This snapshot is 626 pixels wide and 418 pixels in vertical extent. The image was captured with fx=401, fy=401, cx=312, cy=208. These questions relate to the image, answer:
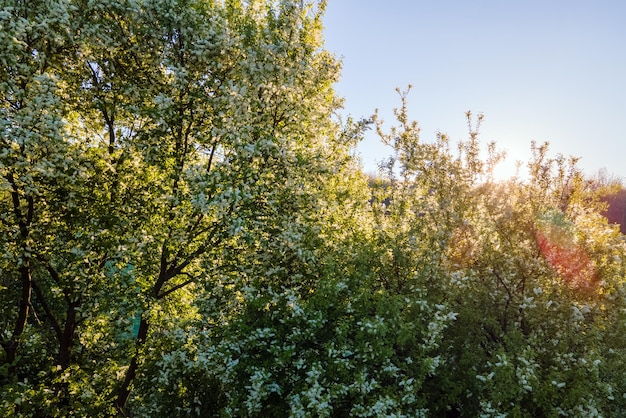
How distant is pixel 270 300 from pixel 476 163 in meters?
8.53

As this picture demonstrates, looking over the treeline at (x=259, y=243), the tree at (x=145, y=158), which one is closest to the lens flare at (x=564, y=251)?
the treeline at (x=259, y=243)

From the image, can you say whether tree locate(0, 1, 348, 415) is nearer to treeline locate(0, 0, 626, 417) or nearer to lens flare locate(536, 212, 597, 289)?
treeline locate(0, 0, 626, 417)

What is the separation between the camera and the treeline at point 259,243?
9703 millimetres

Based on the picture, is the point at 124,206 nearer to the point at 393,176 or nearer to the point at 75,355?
the point at 75,355

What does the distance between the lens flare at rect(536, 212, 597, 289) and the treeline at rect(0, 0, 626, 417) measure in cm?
6

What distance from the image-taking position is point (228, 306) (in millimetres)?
12094

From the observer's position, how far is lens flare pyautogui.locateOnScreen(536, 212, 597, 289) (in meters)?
10.3

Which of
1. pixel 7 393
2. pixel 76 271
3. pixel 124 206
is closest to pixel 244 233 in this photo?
pixel 124 206

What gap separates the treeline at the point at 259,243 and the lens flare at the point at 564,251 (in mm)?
60

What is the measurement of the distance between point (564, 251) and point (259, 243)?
8466mm

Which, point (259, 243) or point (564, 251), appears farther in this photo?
point (259, 243)

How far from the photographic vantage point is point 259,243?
12.2m

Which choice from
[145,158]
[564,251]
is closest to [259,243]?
[145,158]

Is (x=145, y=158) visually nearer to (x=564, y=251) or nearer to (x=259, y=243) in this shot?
(x=259, y=243)
